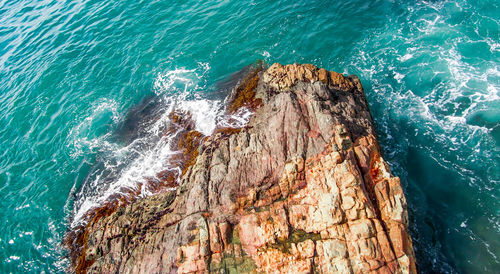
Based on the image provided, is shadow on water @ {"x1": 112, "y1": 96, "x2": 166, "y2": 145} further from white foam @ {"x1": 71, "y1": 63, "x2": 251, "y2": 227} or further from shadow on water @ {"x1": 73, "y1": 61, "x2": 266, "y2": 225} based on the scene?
white foam @ {"x1": 71, "y1": 63, "x2": 251, "y2": 227}

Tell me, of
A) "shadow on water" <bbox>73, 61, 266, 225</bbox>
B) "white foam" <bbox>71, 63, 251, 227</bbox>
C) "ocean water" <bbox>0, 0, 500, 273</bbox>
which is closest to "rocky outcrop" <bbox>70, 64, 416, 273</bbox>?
"white foam" <bbox>71, 63, 251, 227</bbox>

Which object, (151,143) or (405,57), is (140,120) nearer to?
(151,143)

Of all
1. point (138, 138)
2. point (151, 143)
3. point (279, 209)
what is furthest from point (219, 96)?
point (279, 209)

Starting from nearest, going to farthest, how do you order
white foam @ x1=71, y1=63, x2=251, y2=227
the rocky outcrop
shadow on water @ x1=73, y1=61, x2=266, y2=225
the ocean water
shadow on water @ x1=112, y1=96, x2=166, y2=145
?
the rocky outcrop, the ocean water, white foam @ x1=71, y1=63, x2=251, y2=227, shadow on water @ x1=73, y1=61, x2=266, y2=225, shadow on water @ x1=112, y1=96, x2=166, y2=145

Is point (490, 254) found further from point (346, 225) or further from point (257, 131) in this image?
point (257, 131)

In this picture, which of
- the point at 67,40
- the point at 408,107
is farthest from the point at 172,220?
Result: the point at 67,40

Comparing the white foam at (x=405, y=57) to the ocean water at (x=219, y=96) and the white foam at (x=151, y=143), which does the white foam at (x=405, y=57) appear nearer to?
the ocean water at (x=219, y=96)
